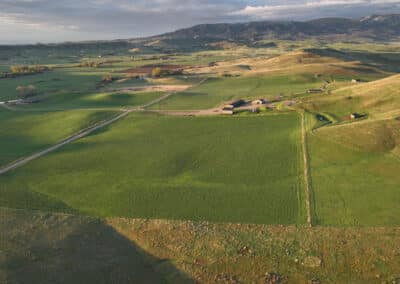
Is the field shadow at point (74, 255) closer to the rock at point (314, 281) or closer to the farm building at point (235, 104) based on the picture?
the rock at point (314, 281)

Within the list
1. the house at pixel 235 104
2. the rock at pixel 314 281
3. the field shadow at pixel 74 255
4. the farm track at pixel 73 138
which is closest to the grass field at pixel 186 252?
the field shadow at pixel 74 255

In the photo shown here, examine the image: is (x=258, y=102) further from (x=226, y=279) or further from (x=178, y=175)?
(x=226, y=279)

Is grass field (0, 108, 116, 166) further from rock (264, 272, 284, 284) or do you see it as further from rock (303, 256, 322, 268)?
rock (303, 256, 322, 268)

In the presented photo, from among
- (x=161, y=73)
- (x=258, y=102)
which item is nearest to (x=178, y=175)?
(x=258, y=102)

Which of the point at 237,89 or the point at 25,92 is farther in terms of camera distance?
the point at 25,92

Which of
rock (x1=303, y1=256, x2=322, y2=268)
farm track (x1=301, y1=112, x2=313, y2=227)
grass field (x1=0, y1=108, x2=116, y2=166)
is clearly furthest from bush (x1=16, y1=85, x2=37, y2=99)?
rock (x1=303, y1=256, x2=322, y2=268)

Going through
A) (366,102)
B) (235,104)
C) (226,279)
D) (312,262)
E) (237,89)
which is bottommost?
(226,279)
